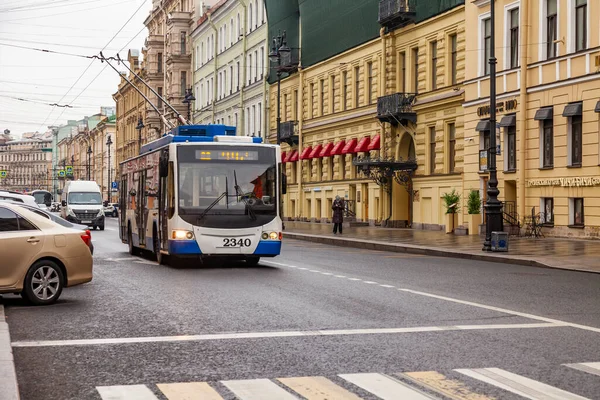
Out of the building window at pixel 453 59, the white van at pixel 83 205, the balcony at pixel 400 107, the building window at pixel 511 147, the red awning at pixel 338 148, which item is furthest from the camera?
the red awning at pixel 338 148

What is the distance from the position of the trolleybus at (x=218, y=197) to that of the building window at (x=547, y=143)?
1511 centimetres

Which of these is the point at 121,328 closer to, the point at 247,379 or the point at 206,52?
the point at 247,379

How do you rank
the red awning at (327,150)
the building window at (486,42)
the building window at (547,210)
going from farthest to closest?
1. the red awning at (327,150)
2. the building window at (486,42)
3. the building window at (547,210)

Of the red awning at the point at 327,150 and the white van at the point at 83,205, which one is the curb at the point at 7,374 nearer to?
the white van at the point at 83,205

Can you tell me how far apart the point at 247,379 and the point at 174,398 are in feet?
2.88

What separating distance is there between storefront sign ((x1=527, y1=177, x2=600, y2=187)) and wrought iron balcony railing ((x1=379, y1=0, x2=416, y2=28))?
12952 mm

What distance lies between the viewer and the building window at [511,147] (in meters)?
35.7

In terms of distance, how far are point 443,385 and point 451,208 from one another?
99.5ft

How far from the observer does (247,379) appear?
782 centimetres

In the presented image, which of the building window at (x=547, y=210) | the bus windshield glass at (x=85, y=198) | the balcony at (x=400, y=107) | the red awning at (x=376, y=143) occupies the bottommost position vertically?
the building window at (x=547, y=210)

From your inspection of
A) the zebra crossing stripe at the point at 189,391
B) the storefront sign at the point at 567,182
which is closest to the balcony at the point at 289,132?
the storefront sign at the point at 567,182

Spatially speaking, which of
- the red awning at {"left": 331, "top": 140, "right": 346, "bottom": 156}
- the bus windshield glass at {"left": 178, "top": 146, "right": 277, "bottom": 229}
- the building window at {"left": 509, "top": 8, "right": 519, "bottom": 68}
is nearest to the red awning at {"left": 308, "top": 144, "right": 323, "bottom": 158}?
the red awning at {"left": 331, "top": 140, "right": 346, "bottom": 156}

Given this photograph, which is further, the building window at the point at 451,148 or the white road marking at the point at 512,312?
the building window at the point at 451,148

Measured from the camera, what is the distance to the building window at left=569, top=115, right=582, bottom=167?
1265 inches
